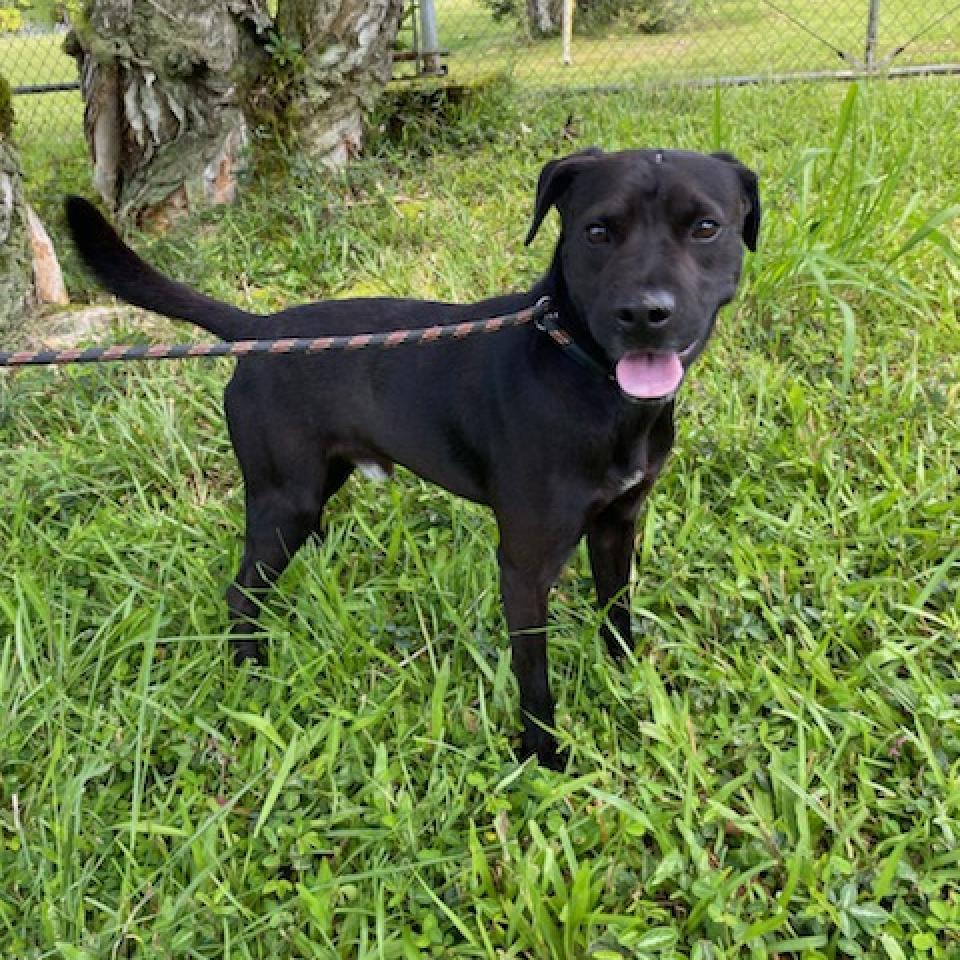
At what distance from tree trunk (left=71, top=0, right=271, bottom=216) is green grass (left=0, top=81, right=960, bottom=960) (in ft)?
5.00

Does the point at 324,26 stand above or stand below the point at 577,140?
above

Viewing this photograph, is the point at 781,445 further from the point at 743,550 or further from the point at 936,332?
the point at 936,332

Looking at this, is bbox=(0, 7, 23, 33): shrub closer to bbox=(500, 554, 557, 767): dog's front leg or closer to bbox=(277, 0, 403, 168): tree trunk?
bbox=(277, 0, 403, 168): tree trunk

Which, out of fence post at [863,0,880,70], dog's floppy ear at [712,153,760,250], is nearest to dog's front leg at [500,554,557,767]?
dog's floppy ear at [712,153,760,250]

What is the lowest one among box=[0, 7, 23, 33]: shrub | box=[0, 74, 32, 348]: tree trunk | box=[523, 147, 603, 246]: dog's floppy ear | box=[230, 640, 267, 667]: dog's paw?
box=[230, 640, 267, 667]: dog's paw

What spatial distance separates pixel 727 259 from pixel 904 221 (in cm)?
226

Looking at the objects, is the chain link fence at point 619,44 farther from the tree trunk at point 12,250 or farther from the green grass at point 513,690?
the green grass at point 513,690

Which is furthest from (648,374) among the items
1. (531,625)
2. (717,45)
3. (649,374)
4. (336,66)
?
(717,45)

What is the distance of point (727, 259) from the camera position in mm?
1831

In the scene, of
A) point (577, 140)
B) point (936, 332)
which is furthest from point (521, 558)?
point (577, 140)

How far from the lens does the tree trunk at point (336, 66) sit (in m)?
4.54

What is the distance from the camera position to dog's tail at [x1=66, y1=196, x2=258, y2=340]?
2.19m

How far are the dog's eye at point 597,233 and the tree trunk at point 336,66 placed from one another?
343cm

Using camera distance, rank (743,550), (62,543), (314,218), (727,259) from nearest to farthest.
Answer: (727,259)
(743,550)
(62,543)
(314,218)
